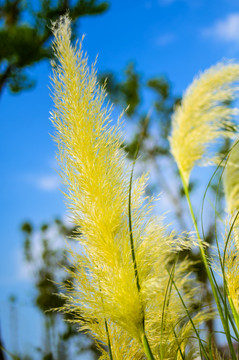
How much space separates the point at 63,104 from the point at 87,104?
43 mm

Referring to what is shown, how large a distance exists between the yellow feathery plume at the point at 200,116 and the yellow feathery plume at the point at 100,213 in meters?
0.45

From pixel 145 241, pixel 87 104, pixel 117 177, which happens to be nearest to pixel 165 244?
pixel 145 241

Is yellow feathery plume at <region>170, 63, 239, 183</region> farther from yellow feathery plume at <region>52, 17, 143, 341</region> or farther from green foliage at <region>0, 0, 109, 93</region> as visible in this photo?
green foliage at <region>0, 0, 109, 93</region>

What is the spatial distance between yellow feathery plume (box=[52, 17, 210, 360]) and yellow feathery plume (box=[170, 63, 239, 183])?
0.45 metres

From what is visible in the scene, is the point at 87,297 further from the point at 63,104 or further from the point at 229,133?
the point at 229,133

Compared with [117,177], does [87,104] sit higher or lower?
higher

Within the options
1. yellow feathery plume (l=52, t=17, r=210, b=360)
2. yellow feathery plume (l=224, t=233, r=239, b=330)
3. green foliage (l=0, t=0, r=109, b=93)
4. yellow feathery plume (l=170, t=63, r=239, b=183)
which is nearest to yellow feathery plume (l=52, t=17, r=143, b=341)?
yellow feathery plume (l=52, t=17, r=210, b=360)

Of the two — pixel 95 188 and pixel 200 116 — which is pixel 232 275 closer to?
pixel 95 188

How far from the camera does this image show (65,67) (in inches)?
25.6

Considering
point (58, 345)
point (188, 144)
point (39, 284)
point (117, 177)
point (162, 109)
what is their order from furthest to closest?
point (162, 109), point (39, 284), point (58, 345), point (188, 144), point (117, 177)

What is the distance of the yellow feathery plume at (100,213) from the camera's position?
0.61 meters

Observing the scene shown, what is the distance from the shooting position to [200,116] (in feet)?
3.81

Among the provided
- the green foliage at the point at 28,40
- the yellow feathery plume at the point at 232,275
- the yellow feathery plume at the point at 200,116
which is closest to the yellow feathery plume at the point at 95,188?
the yellow feathery plume at the point at 232,275

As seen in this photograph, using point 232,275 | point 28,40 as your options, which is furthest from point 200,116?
point 28,40
